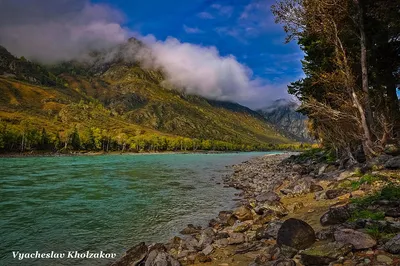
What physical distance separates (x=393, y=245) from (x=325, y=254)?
1.75 metres

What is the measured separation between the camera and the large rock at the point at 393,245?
24.8 ft

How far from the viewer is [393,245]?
7.72 metres

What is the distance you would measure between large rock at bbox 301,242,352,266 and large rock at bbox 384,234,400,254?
0.94 meters

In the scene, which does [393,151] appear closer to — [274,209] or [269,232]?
[274,209]

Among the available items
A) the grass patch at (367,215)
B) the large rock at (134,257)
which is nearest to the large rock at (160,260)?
the large rock at (134,257)

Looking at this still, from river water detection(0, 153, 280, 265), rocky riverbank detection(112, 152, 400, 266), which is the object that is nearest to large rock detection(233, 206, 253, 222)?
rocky riverbank detection(112, 152, 400, 266)

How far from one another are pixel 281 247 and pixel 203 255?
395 centimetres

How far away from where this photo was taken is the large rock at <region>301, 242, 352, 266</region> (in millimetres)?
8203

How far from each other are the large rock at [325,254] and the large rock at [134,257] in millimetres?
7153

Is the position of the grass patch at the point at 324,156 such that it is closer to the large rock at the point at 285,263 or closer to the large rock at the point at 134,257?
the large rock at the point at 134,257

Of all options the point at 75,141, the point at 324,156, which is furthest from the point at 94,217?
the point at 75,141

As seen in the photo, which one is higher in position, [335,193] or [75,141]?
[75,141]

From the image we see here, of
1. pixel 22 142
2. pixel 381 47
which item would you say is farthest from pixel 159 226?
pixel 22 142

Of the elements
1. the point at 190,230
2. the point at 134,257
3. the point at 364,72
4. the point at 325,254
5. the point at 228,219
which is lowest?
the point at 190,230
